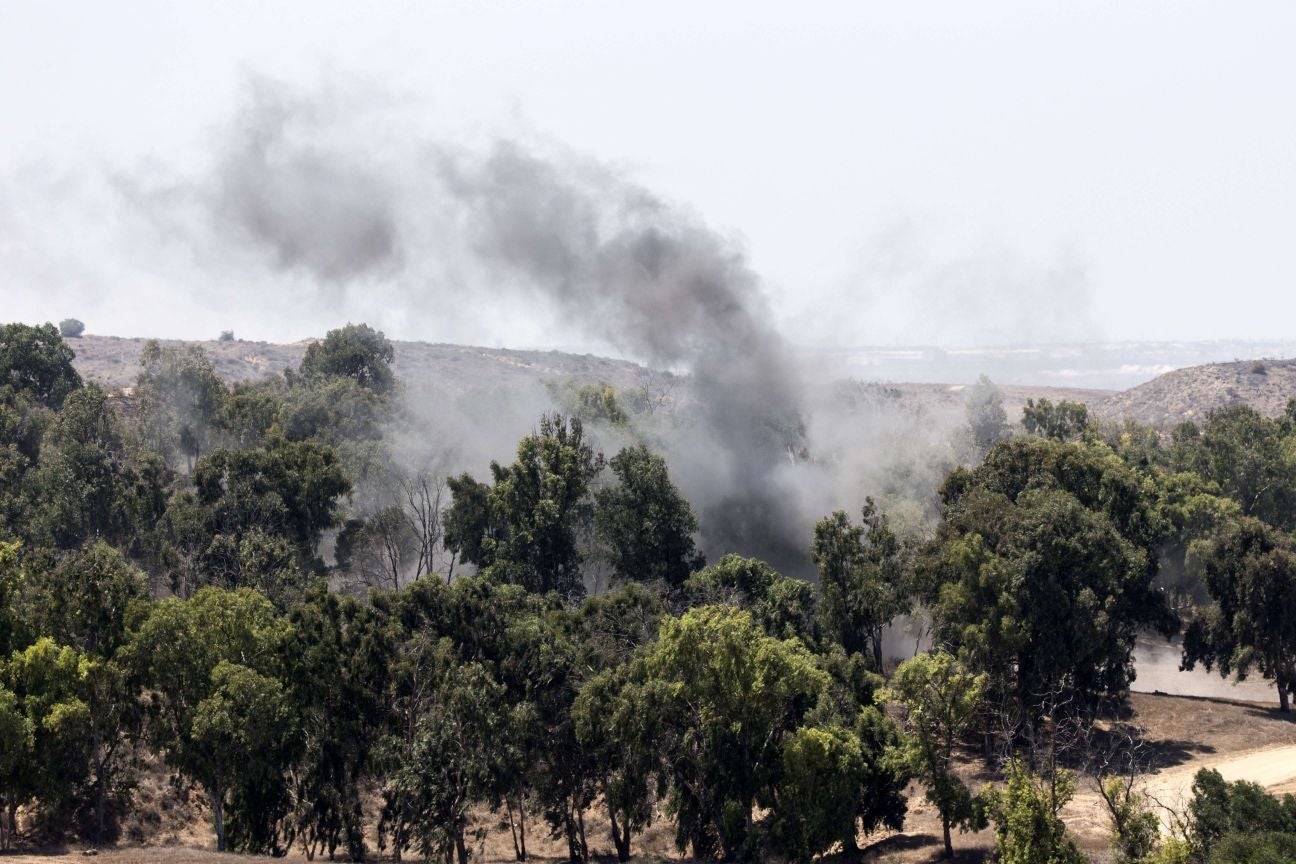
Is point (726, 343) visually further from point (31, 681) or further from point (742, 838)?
point (31, 681)

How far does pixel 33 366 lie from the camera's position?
126 metres

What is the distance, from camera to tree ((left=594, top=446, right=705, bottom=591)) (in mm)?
83562

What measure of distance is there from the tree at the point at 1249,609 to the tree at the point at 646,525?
3028 centimetres

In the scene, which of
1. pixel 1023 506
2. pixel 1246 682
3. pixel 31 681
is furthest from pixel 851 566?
pixel 31 681

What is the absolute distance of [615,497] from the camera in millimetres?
85125

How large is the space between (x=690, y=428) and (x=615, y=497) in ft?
84.5

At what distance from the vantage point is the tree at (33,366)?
124625 millimetres

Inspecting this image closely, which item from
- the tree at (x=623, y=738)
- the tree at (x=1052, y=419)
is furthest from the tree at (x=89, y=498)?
the tree at (x=1052, y=419)

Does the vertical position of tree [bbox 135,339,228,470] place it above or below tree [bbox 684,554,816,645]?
above

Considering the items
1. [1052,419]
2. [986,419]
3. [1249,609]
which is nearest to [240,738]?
[1249,609]

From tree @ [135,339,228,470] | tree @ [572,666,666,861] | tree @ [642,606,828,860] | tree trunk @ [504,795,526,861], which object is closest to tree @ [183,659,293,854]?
tree trunk @ [504,795,526,861]

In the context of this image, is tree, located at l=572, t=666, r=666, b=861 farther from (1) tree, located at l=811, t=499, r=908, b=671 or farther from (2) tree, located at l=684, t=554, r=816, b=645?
(1) tree, located at l=811, t=499, r=908, b=671

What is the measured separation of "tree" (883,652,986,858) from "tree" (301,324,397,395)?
101028 mm

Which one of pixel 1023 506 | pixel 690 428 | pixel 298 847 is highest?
pixel 690 428
